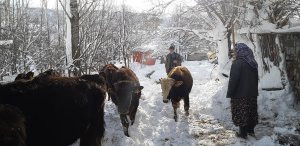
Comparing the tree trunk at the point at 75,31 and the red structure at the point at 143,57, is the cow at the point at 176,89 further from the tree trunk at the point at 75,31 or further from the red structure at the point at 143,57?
the red structure at the point at 143,57

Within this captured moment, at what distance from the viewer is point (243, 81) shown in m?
7.41

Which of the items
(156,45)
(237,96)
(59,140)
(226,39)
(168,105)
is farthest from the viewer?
(156,45)

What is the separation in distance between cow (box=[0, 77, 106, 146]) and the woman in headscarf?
318cm

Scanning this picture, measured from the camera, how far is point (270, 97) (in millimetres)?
9797

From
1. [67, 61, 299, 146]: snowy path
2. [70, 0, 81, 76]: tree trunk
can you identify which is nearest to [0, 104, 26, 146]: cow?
[67, 61, 299, 146]: snowy path

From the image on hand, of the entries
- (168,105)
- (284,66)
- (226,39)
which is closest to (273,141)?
(284,66)

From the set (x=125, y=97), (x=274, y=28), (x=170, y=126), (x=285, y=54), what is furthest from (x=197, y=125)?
(x=274, y=28)

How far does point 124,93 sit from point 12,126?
4.73 m

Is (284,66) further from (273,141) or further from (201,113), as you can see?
(273,141)

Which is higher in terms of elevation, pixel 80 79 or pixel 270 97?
pixel 80 79

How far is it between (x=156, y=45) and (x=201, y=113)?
1231 inches

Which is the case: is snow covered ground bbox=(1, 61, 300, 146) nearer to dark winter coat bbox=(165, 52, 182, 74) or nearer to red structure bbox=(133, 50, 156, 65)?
dark winter coat bbox=(165, 52, 182, 74)

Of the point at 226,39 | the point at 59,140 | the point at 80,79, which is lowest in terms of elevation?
the point at 59,140

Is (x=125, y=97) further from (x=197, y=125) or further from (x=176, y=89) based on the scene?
(x=176, y=89)
